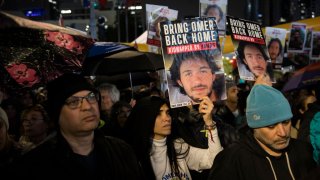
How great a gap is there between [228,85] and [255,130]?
5.32m

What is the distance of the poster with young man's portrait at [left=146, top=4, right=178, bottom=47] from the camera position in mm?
10107

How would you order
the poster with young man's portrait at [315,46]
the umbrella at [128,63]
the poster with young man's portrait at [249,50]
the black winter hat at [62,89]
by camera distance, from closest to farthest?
the black winter hat at [62,89] → the poster with young man's portrait at [249,50] → the umbrella at [128,63] → the poster with young man's portrait at [315,46]

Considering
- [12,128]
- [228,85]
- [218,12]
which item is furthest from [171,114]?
[218,12]

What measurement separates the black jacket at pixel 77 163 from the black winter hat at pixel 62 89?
20 centimetres

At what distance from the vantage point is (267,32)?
10195 millimetres

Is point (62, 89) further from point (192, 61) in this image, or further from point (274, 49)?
point (274, 49)

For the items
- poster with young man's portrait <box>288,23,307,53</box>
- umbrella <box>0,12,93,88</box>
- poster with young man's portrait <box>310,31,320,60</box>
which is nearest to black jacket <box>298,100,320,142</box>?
umbrella <box>0,12,93,88</box>

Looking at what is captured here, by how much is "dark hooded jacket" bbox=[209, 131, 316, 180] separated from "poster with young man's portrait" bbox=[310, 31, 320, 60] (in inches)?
397

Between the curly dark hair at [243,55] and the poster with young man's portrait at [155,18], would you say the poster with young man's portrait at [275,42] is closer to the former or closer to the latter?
the poster with young man's portrait at [155,18]

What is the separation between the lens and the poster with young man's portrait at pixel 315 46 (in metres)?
13.1

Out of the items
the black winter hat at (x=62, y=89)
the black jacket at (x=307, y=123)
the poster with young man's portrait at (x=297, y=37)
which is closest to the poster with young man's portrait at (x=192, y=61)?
the black jacket at (x=307, y=123)

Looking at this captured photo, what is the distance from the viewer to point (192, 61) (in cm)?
496

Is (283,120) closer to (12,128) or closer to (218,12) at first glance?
(12,128)

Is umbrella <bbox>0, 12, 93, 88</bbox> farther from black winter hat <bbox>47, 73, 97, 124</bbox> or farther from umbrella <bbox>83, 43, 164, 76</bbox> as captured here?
umbrella <bbox>83, 43, 164, 76</bbox>
